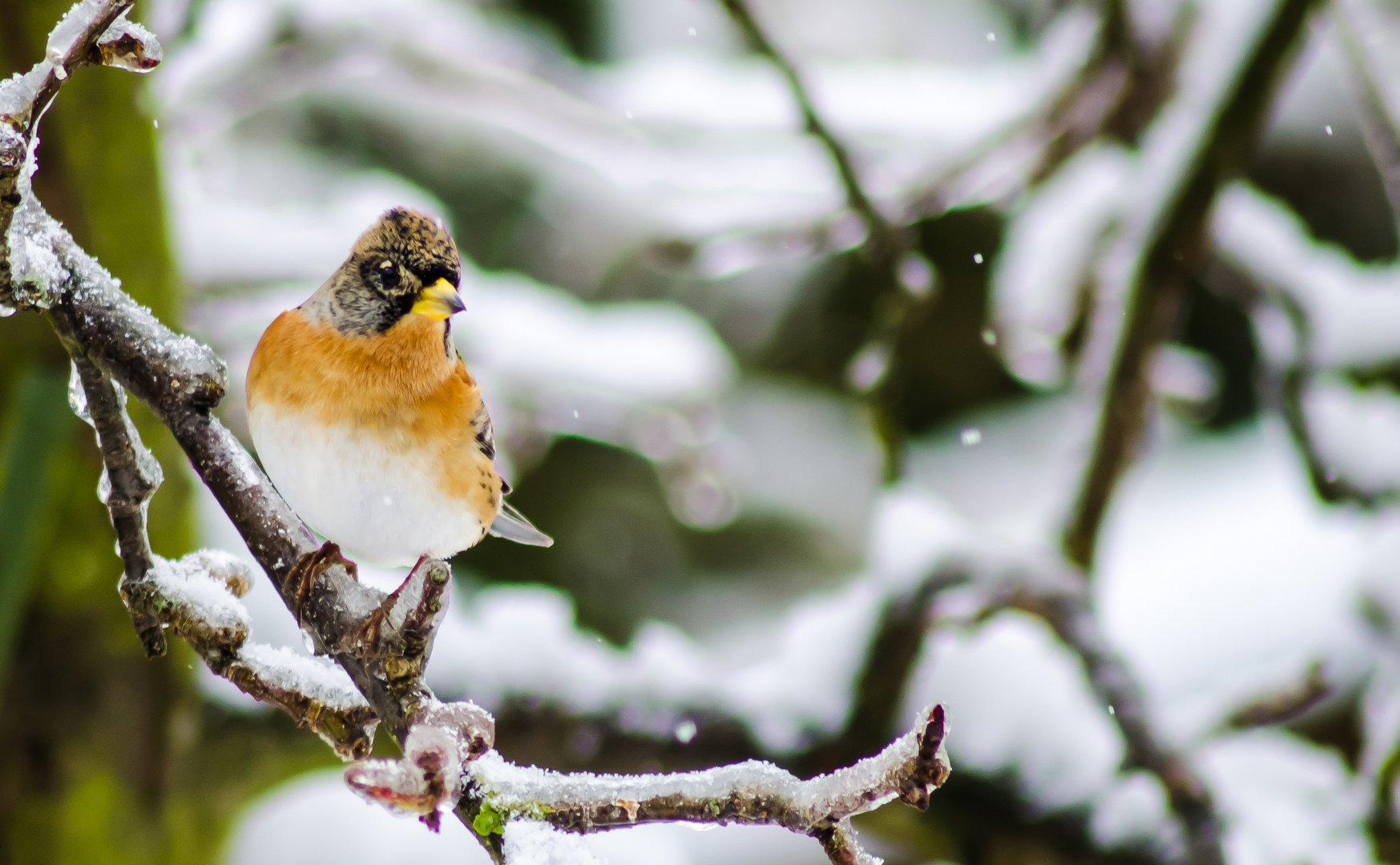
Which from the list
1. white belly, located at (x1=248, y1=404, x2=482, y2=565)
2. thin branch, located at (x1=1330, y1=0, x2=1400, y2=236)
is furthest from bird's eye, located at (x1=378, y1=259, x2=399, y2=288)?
thin branch, located at (x1=1330, y1=0, x2=1400, y2=236)

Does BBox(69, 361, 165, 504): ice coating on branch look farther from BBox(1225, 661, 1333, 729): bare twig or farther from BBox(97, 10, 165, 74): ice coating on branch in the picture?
BBox(1225, 661, 1333, 729): bare twig

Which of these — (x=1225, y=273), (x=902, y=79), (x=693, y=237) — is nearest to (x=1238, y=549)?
(x=1225, y=273)

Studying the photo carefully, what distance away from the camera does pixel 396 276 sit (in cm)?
79

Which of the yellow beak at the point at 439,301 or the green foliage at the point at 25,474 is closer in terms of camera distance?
the yellow beak at the point at 439,301

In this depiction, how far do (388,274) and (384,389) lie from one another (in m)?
0.10

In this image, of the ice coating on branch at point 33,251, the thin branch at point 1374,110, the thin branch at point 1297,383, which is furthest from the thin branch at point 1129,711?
the ice coating on branch at point 33,251

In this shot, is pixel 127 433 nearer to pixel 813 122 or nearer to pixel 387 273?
pixel 387 273

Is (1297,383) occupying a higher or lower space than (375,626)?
higher

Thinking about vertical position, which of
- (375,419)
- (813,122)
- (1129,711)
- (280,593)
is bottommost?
(280,593)

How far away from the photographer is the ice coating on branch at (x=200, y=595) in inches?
23.7

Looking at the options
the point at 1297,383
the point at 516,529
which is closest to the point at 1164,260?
the point at 1297,383

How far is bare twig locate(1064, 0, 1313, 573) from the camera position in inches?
85.5

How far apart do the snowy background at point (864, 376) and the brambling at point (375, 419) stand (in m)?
0.44

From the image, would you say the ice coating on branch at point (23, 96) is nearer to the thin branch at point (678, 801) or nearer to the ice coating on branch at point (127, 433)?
the ice coating on branch at point (127, 433)
